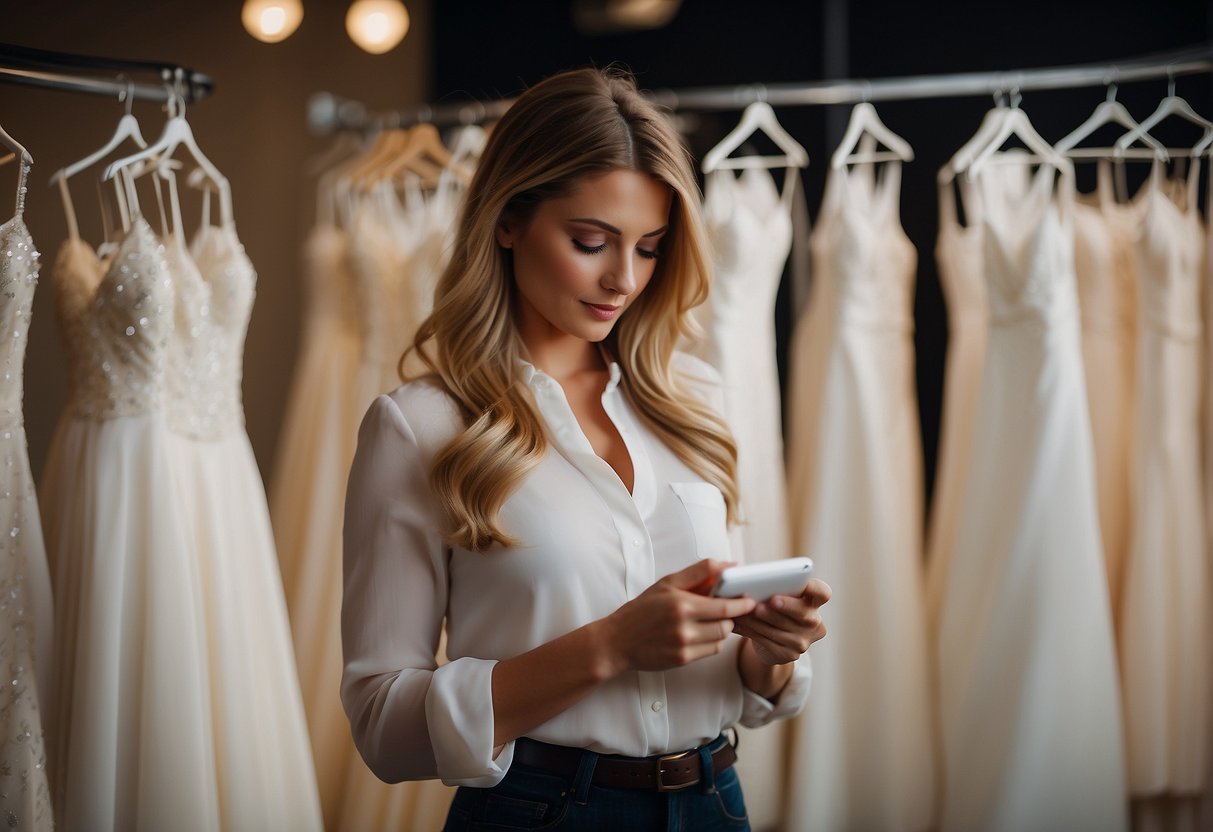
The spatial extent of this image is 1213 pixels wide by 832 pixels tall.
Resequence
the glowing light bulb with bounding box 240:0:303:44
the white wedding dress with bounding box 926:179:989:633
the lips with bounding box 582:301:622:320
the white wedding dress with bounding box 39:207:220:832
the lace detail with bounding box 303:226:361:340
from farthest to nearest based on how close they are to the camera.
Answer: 1. the glowing light bulb with bounding box 240:0:303:44
2. the lace detail with bounding box 303:226:361:340
3. the white wedding dress with bounding box 926:179:989:633
4. the white wedding dress with bounding box 39:207:220:832
5. the lips with bounding box 582:301:622:320

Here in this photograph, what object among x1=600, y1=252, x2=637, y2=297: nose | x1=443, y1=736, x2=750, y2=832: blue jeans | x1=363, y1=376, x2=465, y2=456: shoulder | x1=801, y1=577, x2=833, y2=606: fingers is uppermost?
x1=600, y1=252, x2=637, y2=297: nose

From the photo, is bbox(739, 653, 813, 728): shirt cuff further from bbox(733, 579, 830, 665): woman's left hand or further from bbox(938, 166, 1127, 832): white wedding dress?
bbox(938, 166, 1127, 832): white wedding dress

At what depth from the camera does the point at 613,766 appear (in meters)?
1.30

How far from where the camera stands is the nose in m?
1.37

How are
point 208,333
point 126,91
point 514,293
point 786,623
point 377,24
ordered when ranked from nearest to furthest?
1. point 786,623
2. point 514,293
3. point 126,91
4. point 208,333
5. point 377,24

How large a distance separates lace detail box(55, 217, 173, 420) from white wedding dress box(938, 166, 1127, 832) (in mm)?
1591

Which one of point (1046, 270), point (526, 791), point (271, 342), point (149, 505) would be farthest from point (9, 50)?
point (1046, 270)

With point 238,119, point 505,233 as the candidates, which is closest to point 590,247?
point 505,233

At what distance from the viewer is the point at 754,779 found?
221 centimetres

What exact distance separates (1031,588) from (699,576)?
114 centimetres

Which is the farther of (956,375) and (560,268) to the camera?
(956,375)

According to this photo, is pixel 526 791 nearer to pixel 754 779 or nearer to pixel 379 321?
pixel 754 779

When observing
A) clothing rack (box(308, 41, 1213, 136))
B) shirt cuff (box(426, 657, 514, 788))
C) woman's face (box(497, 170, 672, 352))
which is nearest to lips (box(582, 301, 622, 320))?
woman's face (box(497, 170, 672, 352))

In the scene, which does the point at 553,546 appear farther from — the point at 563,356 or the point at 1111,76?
the point at 1111,76
